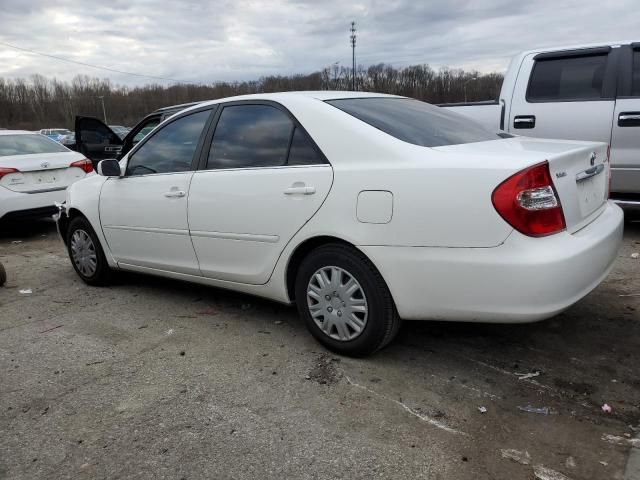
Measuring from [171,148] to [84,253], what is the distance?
62.4 inches

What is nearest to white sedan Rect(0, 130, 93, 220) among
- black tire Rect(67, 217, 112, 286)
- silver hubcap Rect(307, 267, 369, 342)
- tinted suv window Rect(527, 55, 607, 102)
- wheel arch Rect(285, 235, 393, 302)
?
black tire Rect(67, 217, 112, 286)

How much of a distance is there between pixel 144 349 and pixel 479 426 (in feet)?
7.16

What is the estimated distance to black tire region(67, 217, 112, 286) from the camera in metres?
4.88

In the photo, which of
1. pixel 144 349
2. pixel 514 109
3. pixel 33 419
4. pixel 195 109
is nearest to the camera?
pixel 33 419

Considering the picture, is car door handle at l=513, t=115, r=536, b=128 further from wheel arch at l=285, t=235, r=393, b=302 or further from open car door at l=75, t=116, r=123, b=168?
open car door at l=75, t=116, r=123, b=168

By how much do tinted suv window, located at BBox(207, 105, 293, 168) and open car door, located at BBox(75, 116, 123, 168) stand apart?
6.26 metres

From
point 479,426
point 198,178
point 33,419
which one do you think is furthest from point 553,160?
point 33,419

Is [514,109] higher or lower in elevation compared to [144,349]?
higher

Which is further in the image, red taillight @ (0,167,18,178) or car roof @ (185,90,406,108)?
red taillight @ (0,167,18,178)

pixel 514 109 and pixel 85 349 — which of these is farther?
pixel 514 109

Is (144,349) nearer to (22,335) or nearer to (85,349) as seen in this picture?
(85,349)

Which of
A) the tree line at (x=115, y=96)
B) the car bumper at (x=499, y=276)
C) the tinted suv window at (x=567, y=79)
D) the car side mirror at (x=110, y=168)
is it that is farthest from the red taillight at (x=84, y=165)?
the tree line at (x=115, y=96)

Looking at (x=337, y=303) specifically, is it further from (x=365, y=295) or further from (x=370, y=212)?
(x=370, y=212)

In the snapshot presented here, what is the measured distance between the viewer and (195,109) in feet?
13.5
